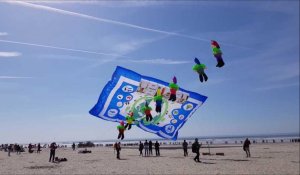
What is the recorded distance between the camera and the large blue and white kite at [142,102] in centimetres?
2062

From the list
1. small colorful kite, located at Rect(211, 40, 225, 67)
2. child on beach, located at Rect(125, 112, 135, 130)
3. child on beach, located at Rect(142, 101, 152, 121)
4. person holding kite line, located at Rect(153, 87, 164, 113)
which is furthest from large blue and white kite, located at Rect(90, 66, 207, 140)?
small colorful kite, located at Rect(211, 40, 225, 67)

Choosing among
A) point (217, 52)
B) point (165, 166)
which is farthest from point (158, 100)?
point (217, 52)

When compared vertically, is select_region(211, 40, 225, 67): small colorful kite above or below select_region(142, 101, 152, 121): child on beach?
above

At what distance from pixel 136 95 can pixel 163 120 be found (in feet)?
10.6

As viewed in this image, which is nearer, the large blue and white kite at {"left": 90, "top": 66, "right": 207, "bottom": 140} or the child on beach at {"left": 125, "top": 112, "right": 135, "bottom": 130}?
the large blue and white kite at {"left": 90, "top": 66, "right": 207, "bottom": 140}

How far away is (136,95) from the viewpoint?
21.5 m

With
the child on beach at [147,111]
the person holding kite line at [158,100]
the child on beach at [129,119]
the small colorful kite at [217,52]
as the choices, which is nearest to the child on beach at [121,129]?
the child on beach at [129,119]

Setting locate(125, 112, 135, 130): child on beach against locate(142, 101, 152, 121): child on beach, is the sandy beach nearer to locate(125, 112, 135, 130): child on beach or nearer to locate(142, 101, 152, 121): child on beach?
locate(125, 112, 135, 130): child on beach

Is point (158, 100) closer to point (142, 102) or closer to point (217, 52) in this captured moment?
point (142, 102)

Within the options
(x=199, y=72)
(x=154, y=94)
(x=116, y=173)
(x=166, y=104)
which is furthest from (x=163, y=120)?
(x=199, y=72)

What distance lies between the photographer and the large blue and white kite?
20.6 m

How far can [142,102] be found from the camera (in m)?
21.8

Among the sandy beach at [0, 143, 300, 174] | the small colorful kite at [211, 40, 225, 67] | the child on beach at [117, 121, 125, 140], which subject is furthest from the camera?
the child on beach at [117, 121, 125, 140]

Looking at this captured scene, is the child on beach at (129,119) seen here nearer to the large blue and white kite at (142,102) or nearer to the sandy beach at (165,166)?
the large blue and white kite at (142,102)
